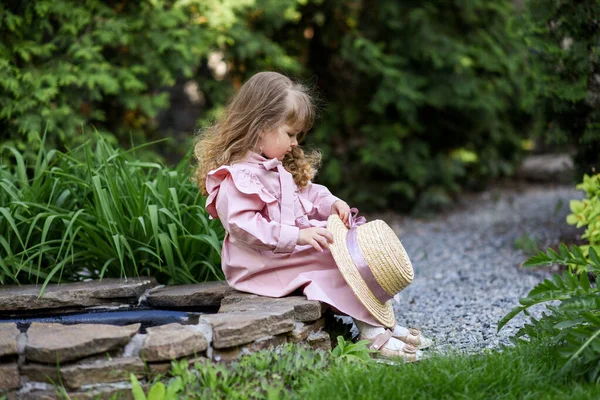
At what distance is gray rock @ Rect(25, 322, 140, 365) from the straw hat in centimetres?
85

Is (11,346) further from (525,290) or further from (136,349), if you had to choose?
(525,290)

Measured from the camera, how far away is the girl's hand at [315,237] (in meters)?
2.79

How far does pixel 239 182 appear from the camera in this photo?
2.83 meters

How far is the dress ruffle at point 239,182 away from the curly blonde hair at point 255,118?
0.43 feet

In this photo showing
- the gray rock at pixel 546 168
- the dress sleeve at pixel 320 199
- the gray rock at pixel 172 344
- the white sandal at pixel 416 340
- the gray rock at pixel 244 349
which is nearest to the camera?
the gray rock at pixel 172 344

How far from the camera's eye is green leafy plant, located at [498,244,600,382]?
2363mm

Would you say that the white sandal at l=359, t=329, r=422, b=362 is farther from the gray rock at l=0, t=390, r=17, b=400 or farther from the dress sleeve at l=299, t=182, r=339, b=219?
the gray rock at l=0, t=390, r=17, b=400

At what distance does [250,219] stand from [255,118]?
18.4 inches

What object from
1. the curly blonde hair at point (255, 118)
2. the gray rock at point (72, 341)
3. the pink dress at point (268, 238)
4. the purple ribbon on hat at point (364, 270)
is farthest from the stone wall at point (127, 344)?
the curly blonde hair at point (255, 118)

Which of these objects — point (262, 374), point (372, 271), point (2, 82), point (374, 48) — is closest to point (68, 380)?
point (262, 374)

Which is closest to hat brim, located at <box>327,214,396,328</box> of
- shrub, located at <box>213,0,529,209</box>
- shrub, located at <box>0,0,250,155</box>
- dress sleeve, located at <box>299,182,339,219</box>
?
dress sleeve, located at <box>299,182,339,219</box>

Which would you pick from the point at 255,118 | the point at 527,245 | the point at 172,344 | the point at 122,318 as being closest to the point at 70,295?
the point at 122,318

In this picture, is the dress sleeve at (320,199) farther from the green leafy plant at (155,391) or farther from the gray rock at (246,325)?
the green leafy plant at (155,391)

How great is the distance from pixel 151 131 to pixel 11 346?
4.16 metres
